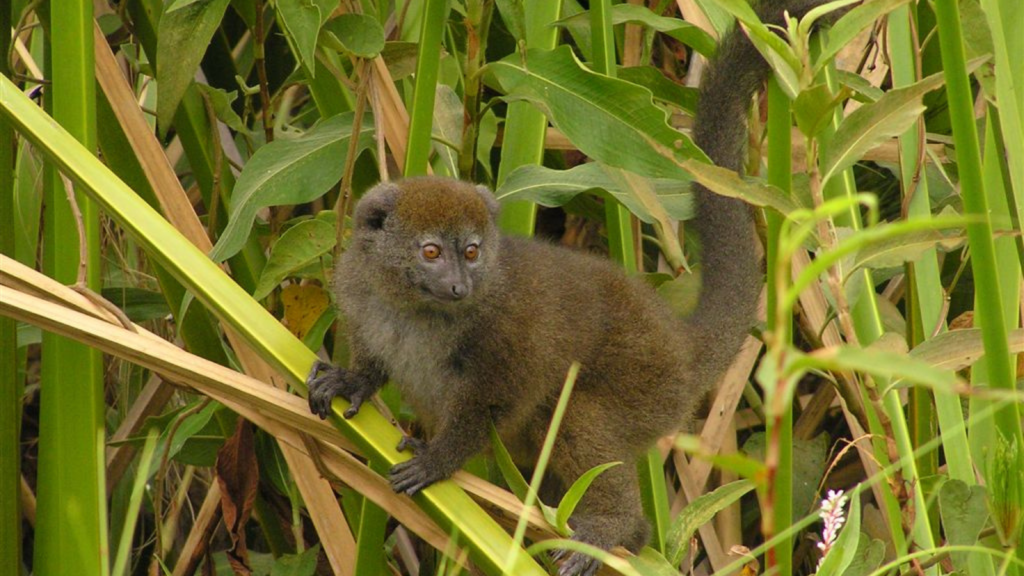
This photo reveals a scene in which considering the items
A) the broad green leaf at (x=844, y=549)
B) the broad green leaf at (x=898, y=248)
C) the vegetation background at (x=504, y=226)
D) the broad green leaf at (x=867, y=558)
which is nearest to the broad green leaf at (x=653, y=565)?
the vegetation background at (x=504, y=226)

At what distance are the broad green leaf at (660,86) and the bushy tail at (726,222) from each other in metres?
0.25

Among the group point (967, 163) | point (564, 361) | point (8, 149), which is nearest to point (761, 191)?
point (967, 163)

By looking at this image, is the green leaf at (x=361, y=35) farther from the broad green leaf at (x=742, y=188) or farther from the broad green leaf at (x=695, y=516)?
the broad green leaf at (x=695, y=516)

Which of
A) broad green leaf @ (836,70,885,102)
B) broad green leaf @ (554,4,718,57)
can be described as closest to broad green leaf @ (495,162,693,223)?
broad green leaf @ (554,4,718,57)

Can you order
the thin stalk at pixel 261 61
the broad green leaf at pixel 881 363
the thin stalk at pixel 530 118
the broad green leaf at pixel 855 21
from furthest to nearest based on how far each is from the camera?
the thin stalk at pixel 261 61 → the thin stalk at pixel 530 118 → the broad green leaf at pixel 855 21 → the broad green leaf at pixel 881 363

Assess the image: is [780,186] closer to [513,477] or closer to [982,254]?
[982,254]

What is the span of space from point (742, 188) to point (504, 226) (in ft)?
4.66

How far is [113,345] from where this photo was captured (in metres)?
2.34

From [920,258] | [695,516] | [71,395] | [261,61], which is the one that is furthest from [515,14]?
[71,395]

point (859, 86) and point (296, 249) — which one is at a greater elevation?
point (859, 86)

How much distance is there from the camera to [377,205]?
3.02m

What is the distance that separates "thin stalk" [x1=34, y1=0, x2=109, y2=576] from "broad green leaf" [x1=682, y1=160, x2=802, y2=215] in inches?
53.6

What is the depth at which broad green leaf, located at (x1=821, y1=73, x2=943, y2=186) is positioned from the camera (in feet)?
7.05

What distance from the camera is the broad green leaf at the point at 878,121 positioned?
7.05ft
